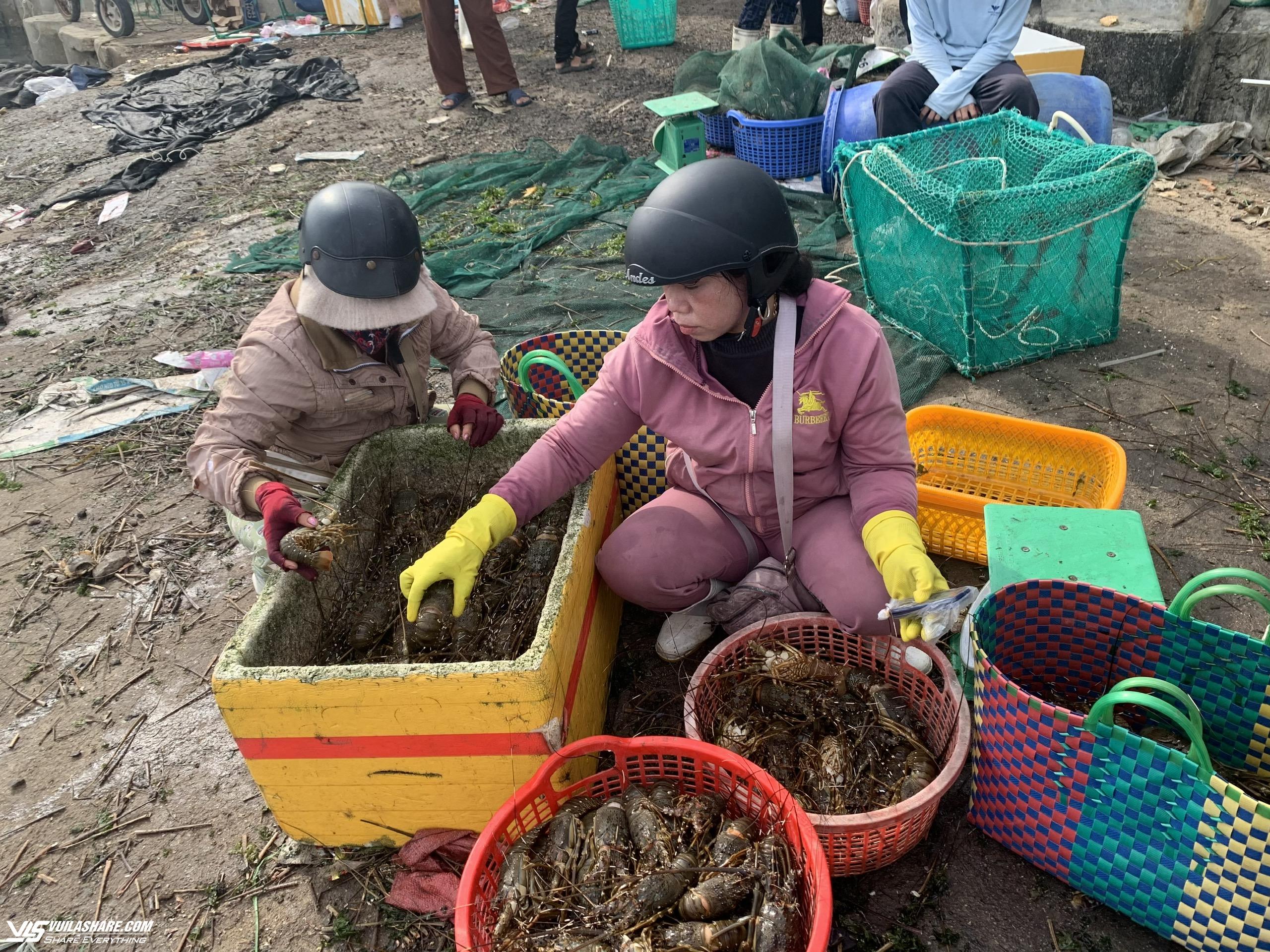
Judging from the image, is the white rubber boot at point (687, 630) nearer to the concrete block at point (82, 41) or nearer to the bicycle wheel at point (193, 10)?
the bicycle wheel at point (193, 10)

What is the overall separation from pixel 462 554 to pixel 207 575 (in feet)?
6.20

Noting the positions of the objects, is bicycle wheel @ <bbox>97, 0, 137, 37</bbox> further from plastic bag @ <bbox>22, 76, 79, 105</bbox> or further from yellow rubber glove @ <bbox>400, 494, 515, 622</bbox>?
yellow rubber glove @ <bbox>400, 494, 515, 622</bbox>

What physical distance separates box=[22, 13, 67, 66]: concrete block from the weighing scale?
15.7m

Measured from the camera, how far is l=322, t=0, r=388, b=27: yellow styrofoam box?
44.4ft

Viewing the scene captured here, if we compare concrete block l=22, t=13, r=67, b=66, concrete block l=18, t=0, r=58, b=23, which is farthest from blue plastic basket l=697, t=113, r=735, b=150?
concrete block l=18, t=0, r=58, b=23

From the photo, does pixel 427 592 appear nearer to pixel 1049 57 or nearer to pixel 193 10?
pixel 1049 57

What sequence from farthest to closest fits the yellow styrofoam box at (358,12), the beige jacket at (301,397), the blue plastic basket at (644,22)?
the yellow styrofoam box at (358,12) < the blue plastic basket at (644,22) < the beige jacket at (301,397)

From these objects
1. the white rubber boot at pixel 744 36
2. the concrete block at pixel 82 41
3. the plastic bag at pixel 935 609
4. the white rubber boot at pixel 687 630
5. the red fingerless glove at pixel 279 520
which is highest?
the concrete block at pixel 82 41

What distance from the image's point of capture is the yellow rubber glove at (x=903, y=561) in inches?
93.5

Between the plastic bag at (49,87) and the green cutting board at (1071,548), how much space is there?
47.8 feet

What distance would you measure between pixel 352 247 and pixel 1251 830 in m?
2.69

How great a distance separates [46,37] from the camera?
17109 mm

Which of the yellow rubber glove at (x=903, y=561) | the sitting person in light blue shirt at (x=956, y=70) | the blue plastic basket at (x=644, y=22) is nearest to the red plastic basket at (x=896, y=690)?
the yellow rubber glove at (x=903, y=561)

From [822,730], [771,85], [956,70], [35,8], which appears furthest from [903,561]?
[35,8]
